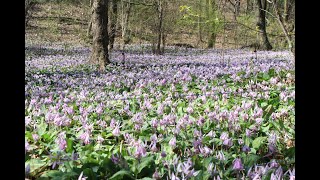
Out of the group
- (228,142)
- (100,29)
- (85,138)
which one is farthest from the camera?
(100,29)

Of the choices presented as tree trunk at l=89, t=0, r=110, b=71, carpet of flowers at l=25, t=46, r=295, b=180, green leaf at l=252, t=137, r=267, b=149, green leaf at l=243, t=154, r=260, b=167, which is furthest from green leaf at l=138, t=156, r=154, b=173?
tree trunk at l=89, t=0, r=110, b=71

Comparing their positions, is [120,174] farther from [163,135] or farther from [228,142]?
[163,135]

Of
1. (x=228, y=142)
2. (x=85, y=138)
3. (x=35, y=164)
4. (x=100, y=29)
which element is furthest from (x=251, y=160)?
(x=100, y=29)

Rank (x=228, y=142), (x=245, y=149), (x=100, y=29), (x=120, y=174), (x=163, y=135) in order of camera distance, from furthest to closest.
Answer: (x=100, y=29), (x=163, y=135), (x=228, y=142), (x=245, y=149), (x=120, y=174)

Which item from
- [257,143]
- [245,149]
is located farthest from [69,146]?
[257,143]

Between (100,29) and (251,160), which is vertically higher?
(100,29)

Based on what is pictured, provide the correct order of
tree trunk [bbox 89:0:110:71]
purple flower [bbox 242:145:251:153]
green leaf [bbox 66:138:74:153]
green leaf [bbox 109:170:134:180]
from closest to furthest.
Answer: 1. green leaf [bbox 109:170:134:180]
2. purple flower [bbox 242:145:251:153]
3. green leaf [bbox 66:138:74:153]
4. tree trunk [bbox 89:0:110:71]

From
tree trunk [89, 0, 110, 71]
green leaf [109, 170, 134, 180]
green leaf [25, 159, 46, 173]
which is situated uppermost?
tree trunk [89, 0, 110, 71]

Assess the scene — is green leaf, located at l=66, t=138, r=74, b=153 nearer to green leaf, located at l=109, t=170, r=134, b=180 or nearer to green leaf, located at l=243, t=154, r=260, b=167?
green leaf, located at l=109, t=170, r=134, b=180

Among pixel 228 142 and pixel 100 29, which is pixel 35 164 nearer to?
pixel 228 142

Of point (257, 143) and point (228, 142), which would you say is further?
point (257, 143)
